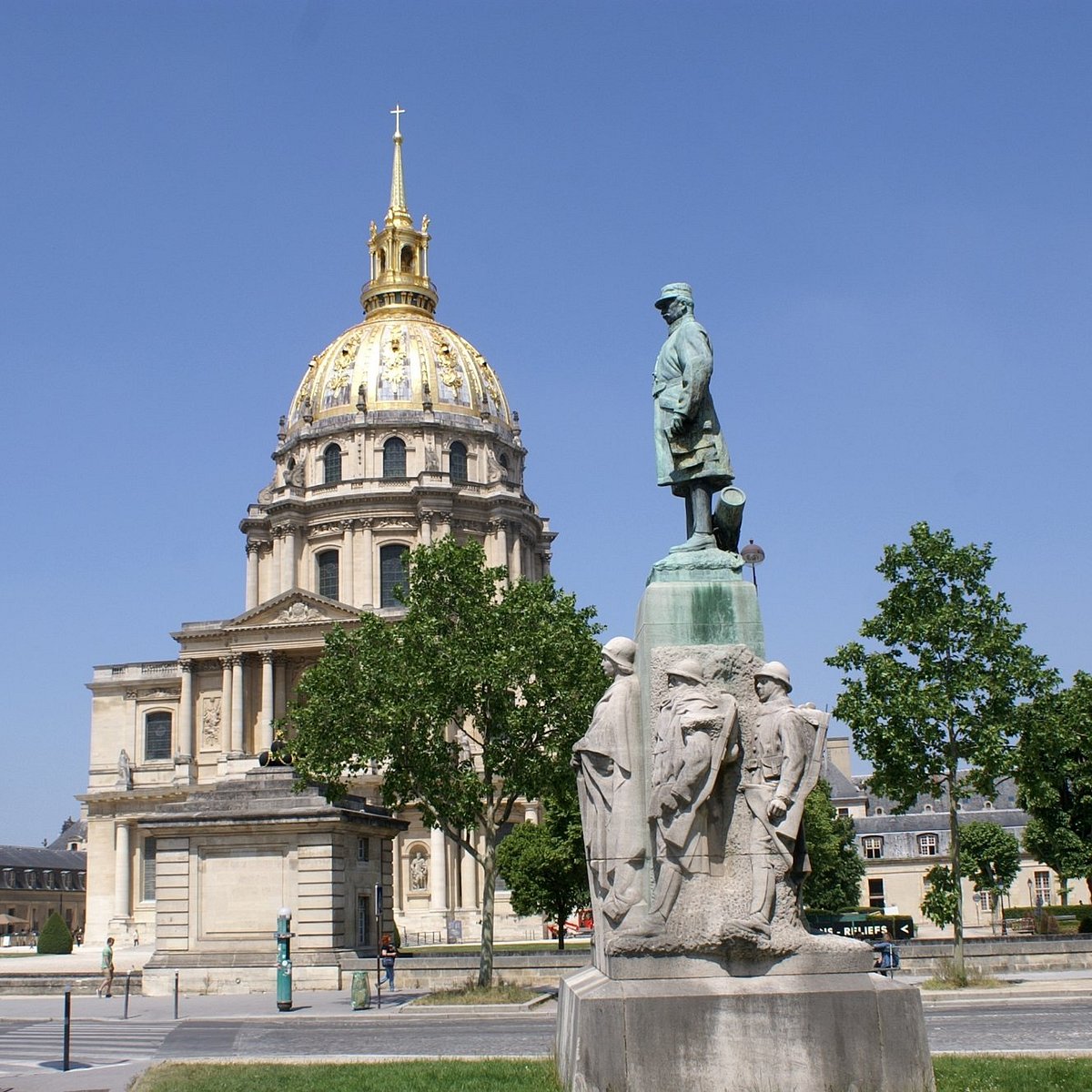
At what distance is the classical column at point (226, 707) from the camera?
8088 centimetres

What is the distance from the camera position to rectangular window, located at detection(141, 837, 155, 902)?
80062 mm

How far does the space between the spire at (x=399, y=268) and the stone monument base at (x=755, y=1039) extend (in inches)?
3656

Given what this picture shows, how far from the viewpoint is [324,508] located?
8962 centimetres

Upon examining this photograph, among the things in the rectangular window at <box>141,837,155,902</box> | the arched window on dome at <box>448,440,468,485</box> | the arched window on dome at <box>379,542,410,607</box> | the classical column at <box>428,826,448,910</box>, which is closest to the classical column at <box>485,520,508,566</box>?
the arched window on dome at <box>448,440,468,485</box>

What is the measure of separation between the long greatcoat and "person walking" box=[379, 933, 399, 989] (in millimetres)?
21294

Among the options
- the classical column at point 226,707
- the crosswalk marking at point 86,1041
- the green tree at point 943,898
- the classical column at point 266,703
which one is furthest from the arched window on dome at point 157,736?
the crosswalk marking at point 86,1041

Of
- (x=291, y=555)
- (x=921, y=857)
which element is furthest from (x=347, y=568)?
(x=921, y=857)

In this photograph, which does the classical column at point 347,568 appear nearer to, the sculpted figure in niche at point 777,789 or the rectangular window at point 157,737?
the rectangular window at point 157,737

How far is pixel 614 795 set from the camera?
10.9 metres

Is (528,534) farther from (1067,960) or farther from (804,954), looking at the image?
(804,954)

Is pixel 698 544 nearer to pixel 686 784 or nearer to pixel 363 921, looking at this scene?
pixel 686 784

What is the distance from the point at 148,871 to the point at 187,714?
9.27m

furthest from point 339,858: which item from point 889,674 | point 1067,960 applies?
point 1067,960

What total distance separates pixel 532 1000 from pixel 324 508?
65.6 metres
